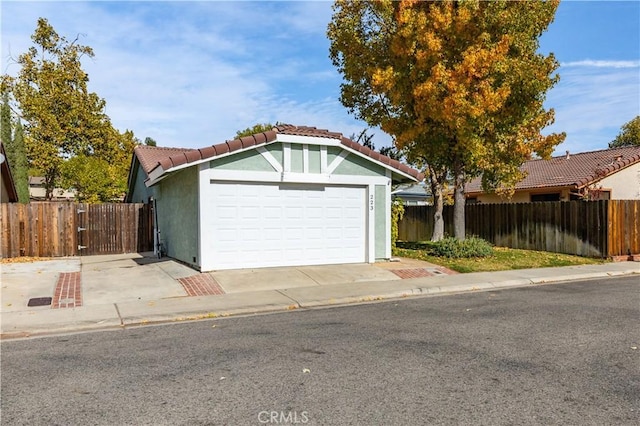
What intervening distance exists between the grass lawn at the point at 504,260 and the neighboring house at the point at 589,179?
5.74 meters

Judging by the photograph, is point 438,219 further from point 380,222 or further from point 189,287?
point 189,287

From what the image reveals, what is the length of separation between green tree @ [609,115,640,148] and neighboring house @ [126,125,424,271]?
137 ft

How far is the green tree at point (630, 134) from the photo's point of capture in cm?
4475

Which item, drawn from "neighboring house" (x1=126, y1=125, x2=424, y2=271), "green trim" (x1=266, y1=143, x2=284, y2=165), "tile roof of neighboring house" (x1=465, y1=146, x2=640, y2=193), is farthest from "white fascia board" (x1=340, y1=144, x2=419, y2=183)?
"tile roof of neighboring house" (x1=465, y1=146, x2=640, y2=193)

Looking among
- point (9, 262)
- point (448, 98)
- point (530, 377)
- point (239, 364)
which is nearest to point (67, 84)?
point (9, 262)

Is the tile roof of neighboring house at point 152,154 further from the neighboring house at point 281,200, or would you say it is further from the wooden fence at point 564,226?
the wooden fence at point 564,226

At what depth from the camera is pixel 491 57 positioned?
13617mm

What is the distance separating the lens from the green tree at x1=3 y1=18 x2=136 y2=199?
29.5 metres

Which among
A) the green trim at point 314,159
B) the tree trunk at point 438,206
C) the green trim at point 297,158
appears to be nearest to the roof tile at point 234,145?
the green trim at point 297,158

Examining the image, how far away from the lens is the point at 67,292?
32.4 ft

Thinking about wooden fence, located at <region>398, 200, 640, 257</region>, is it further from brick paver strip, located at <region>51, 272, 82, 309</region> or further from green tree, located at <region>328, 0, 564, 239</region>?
brick paver strip, located at <region>51, 272, 82, 309</region>

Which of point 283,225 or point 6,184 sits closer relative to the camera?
point 283,225

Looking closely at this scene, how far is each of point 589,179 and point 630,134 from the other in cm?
3104

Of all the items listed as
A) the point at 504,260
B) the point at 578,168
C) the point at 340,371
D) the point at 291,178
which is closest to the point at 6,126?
the point at 291,178
